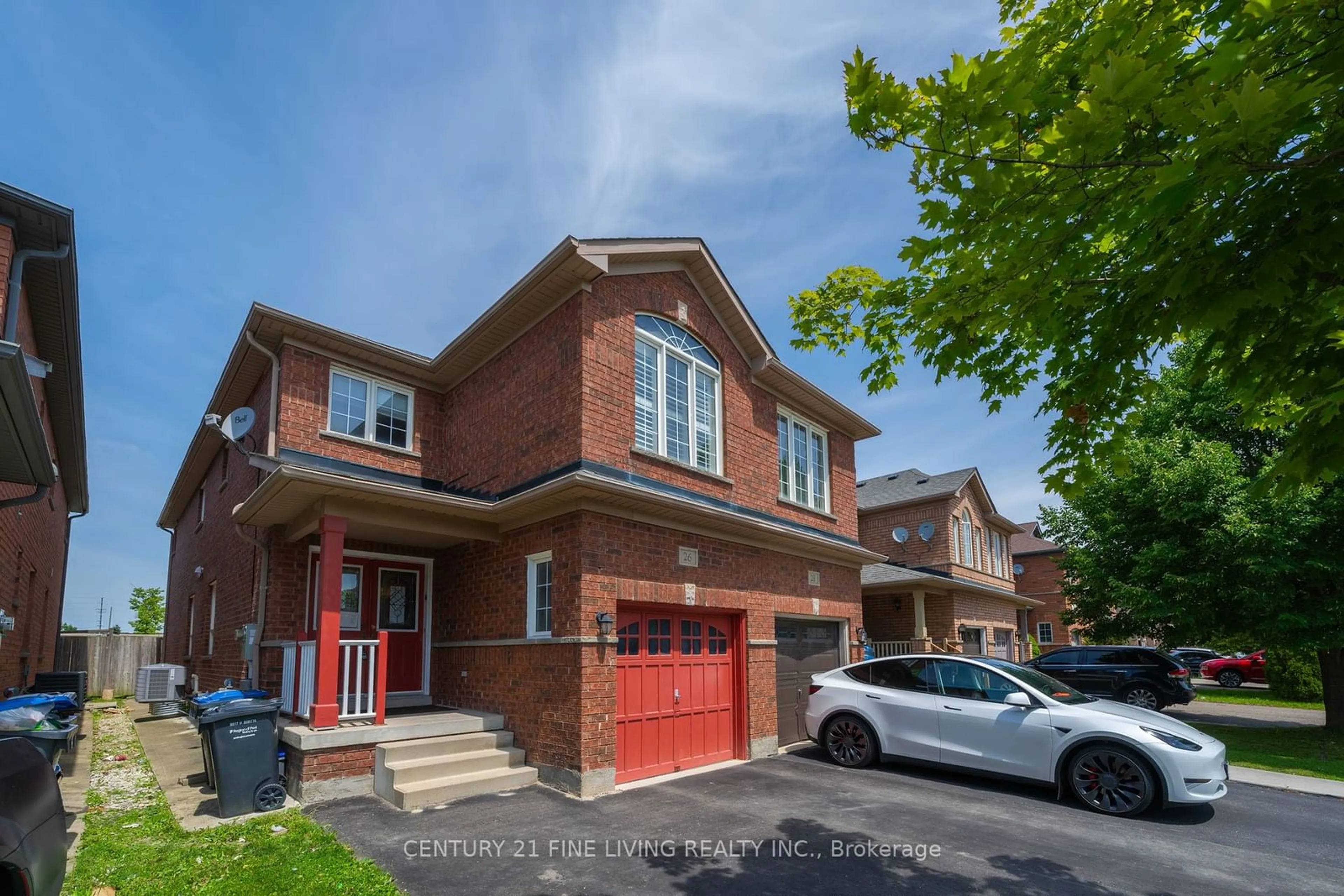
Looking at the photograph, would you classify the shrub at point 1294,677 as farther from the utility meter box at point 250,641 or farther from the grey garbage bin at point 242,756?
the utility meter box at point 250,641

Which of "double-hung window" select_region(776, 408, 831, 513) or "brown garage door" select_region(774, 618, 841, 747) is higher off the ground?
"double-hung window" select_region(776, 408, 831, 513)

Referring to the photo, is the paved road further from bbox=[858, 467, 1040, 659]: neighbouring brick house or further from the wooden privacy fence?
the wooden privacy fence

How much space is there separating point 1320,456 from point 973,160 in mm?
2062

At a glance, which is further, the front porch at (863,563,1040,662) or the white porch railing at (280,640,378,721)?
the front porch at (863,563,1040,662)

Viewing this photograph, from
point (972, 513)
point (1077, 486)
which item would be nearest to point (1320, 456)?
point (1077, 486)

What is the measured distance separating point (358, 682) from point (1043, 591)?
32.5m

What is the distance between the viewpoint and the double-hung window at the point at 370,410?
1074 cm

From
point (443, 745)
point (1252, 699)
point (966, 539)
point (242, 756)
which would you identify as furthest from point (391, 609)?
point (1252, 699)

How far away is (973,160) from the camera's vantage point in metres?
3.36

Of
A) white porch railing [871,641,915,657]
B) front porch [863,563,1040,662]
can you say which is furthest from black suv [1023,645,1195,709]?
white porch railing [871,641,915,657]

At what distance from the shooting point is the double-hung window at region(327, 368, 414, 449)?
10742 millimetres

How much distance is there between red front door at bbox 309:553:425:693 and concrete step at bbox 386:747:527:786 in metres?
2.70

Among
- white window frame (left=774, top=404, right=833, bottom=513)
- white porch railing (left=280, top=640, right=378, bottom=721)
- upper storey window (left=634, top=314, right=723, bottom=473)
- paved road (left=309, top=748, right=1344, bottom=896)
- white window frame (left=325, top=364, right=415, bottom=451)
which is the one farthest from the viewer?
white window frame (left=774, top=404, right=833, bottom=513)

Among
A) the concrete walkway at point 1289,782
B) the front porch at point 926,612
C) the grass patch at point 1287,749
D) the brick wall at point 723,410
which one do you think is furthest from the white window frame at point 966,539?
the concrete walkway at point 1289,782
